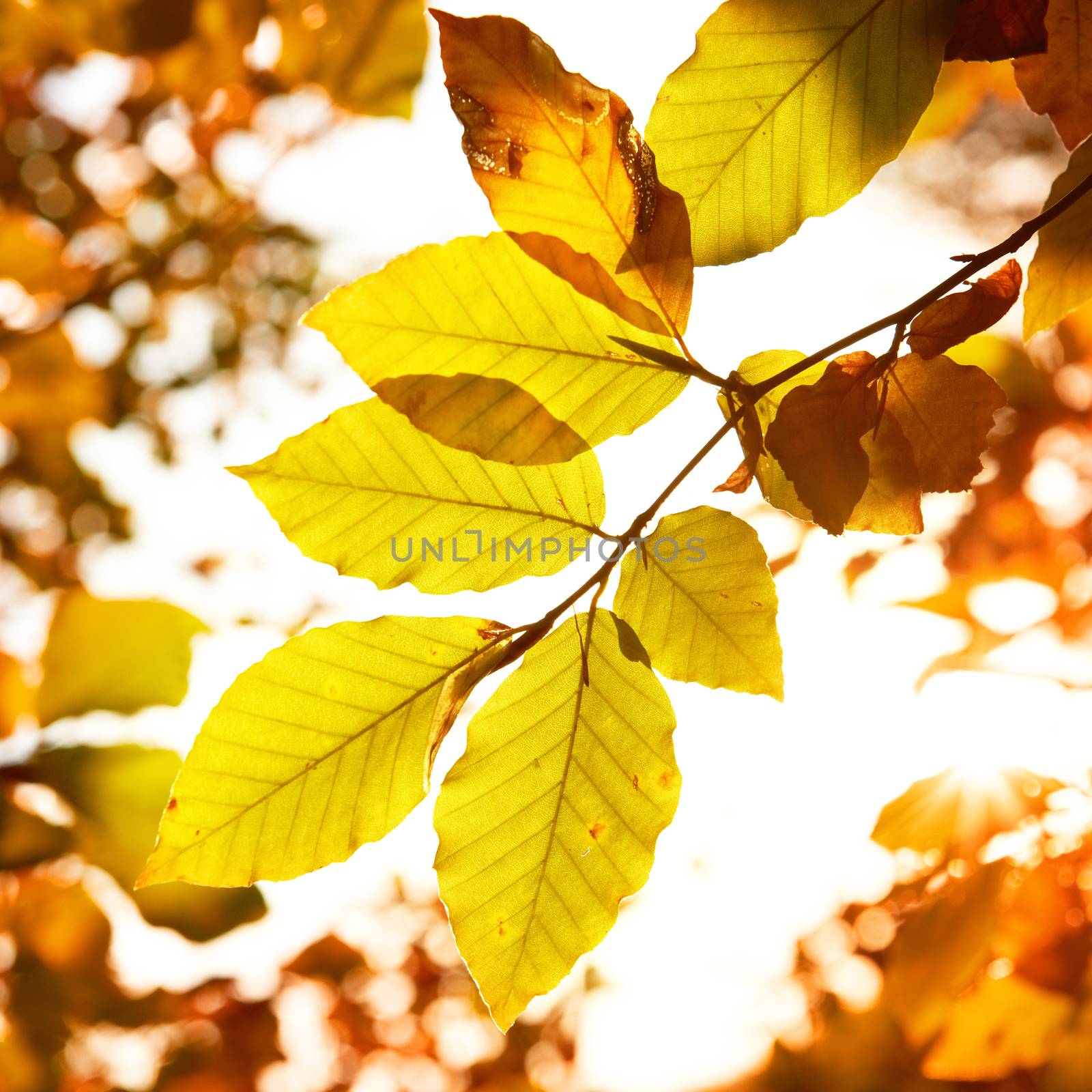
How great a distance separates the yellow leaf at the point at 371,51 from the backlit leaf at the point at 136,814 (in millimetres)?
957

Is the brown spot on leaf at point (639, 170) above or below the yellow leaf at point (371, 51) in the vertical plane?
below

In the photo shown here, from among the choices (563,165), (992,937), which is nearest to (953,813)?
(992,937)

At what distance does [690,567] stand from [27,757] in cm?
100

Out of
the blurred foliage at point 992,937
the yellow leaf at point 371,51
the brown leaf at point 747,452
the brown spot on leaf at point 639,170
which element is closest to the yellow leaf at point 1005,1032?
the blurred foliage at point 992,937

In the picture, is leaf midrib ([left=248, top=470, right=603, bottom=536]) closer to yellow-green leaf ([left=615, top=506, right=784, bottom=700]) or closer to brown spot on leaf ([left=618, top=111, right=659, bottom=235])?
yellow-green leaf ([left=615, top=506, right=784, bottom=700])

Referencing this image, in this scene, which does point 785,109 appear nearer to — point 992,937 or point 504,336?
point 504,336

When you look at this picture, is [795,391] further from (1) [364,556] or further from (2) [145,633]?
(2) [145,633]

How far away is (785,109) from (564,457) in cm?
22

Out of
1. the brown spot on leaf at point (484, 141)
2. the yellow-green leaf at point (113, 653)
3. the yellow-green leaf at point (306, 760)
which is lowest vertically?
the yellow-green leaf at point (306, 760)

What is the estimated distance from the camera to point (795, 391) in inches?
15.1

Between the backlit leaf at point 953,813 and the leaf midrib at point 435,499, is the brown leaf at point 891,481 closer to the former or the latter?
the leaf midrib at point 435,499

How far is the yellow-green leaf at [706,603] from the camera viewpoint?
0.46 meters

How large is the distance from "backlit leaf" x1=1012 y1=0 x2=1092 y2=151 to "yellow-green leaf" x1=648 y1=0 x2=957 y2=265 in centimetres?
11

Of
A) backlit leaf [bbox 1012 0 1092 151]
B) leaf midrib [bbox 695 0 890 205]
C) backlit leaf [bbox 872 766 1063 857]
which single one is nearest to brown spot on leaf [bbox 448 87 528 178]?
leaf midrib [bbox 695 0 890 205]
